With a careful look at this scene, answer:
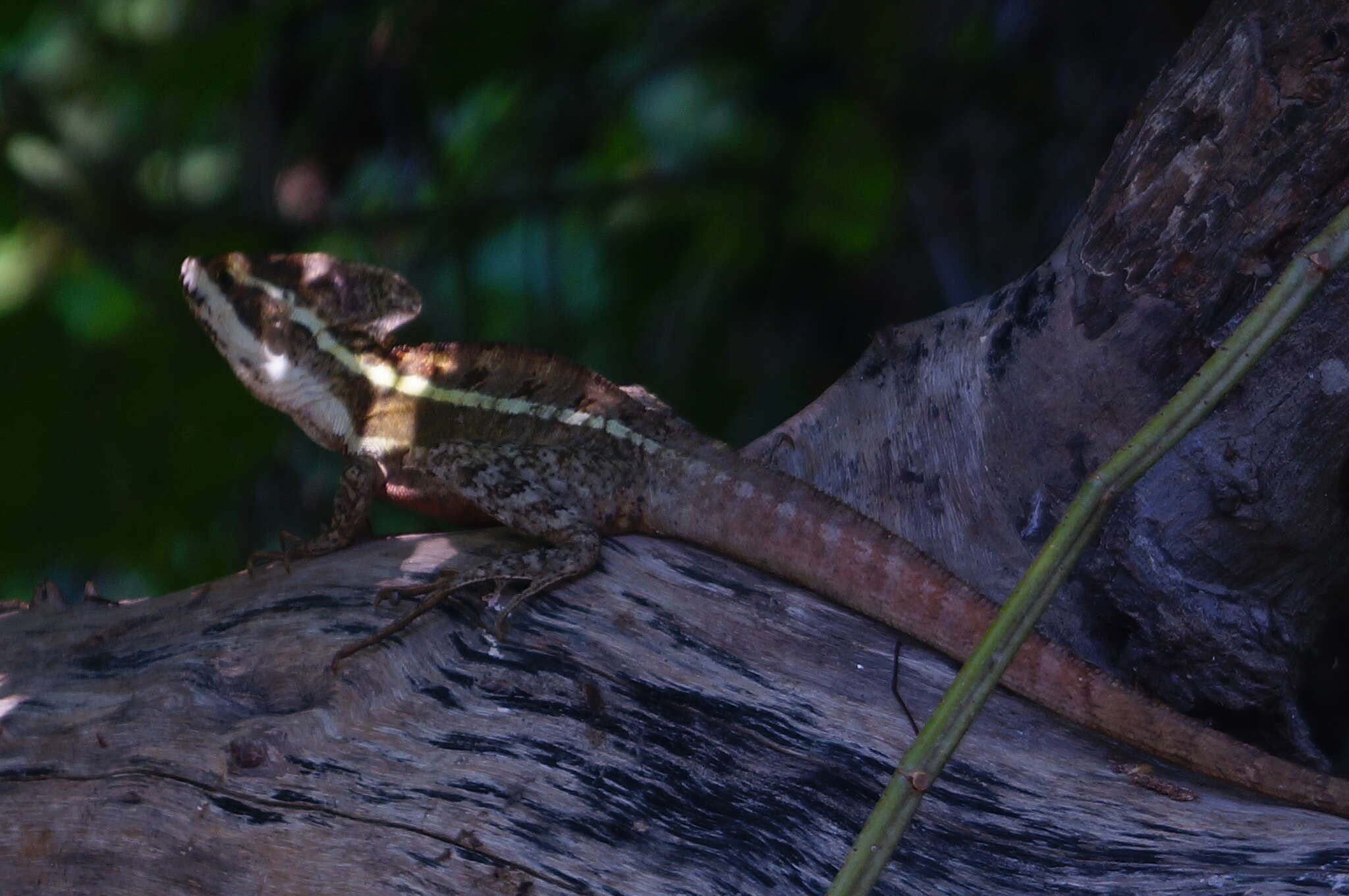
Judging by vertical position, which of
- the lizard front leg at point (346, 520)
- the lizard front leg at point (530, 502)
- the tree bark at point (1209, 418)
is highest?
the tree bark at point (1209, 418)

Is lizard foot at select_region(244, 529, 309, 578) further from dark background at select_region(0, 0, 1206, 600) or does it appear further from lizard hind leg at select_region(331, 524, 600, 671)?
dark background at select_region(0, 0, 1206, 600)

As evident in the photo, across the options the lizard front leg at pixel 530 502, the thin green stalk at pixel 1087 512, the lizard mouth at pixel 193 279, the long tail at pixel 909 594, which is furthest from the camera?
the lizard mouth at pixel 193 279

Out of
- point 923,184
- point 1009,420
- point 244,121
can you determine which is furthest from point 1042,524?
point 244,121

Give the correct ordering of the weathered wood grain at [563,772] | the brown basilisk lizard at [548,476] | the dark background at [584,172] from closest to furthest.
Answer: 1. the weathered wood grain at [563,772]
2. the brown basilisk lizard at [548,476]
3. the dark background at [584,172]

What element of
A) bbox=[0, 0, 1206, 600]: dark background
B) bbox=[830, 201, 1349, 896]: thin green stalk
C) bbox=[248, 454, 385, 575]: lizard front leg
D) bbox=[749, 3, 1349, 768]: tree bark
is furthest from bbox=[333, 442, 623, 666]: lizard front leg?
bbox=[0, 0, 1206, 600]: dark background

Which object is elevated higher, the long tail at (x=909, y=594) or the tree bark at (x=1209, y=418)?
the tree bark at (x=1209, y=418)

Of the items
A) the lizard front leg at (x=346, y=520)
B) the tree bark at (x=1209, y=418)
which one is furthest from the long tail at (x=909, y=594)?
the lizard front leg at (x=346, y=520)

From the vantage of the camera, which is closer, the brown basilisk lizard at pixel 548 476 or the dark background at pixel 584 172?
the brown basilisk lizard at pixel 548 476

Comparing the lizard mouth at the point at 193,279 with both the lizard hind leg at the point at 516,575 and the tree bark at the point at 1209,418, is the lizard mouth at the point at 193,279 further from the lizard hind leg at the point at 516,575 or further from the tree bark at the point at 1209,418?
the tree bark at the point at 1209,418

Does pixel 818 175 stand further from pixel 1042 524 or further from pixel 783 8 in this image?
pixel 1042 524

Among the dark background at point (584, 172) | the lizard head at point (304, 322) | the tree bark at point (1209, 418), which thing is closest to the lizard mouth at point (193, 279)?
the lizard head at point (304, 322)
